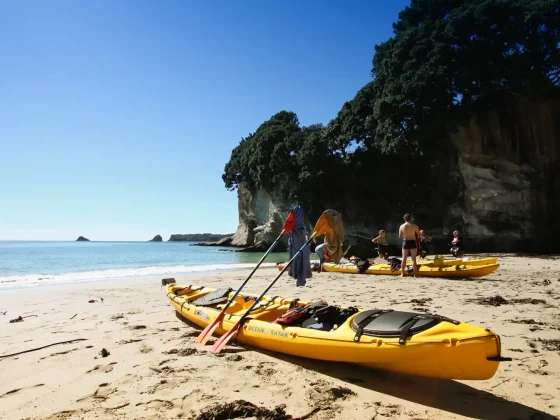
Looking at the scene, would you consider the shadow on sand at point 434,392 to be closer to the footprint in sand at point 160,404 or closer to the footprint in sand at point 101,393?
the footprint in sand at point 160,404

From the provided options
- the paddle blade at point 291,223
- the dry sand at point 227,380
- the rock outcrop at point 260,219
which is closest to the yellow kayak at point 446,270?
the dry sand at point 227,380

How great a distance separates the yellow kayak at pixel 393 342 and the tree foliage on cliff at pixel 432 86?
23865 mm

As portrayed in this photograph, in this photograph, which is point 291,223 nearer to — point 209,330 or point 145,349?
point 209,330

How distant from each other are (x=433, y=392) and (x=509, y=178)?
27671mm

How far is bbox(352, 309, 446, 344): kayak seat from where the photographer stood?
2.97m

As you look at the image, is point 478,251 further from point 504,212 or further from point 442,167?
point 442,167

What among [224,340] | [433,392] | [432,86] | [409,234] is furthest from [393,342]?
[432,86]

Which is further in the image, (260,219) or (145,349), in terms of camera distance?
(260,219)

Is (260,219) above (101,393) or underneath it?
above

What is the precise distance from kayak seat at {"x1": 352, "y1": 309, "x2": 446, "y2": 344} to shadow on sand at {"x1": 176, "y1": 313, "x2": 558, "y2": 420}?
16.4 inches

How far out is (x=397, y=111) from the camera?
26.0m

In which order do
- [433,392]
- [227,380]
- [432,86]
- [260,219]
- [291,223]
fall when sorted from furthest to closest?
1. [260,219]
2. [432,86]
3. [291,223]
4. [227,380]
5. [433,392]

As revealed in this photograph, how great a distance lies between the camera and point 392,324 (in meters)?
3.12

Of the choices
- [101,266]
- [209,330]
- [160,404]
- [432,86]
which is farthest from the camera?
[432,86]
